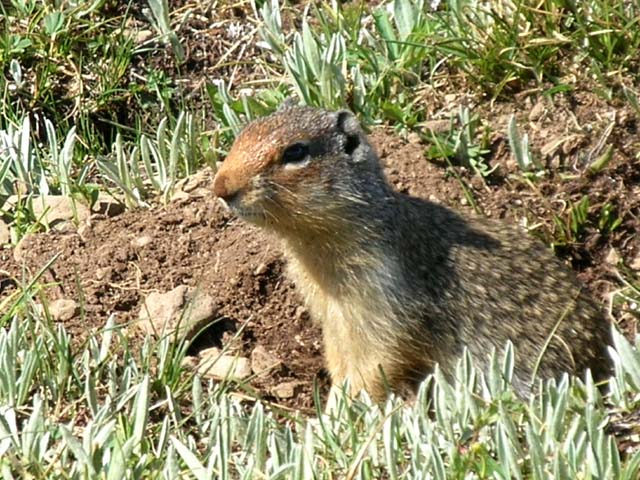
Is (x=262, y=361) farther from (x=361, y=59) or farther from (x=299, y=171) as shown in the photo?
(x=361, y=59)

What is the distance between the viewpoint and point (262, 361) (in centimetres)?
603

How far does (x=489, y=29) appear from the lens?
7.00 meters

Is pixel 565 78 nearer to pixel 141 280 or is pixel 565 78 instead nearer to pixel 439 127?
pixel 439 127

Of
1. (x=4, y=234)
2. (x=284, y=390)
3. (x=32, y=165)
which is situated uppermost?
(x=32, y=165)

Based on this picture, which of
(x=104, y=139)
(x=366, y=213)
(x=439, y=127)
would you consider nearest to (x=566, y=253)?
(x=439, y=127)

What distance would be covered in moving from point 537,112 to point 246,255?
1.75 m

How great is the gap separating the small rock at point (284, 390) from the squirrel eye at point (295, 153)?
104 cm

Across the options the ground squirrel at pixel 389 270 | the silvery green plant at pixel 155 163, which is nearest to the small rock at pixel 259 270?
the ground squirrel at pixel 389 270

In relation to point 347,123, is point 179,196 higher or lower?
lower

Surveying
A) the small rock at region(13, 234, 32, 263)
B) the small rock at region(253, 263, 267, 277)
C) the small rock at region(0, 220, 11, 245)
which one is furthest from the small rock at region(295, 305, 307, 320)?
the small rock at region(0, 220, 11, 245)

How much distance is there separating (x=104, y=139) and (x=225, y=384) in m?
2.68

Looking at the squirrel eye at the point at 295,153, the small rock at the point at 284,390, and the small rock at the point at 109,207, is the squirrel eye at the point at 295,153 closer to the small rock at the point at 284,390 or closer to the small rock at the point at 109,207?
the small rock at the point at 284,390

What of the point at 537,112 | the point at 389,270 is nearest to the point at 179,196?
the point at 389,270

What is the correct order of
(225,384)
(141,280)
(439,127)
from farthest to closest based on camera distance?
1. (439,127)
2. (141,280)
3. (225,384)
